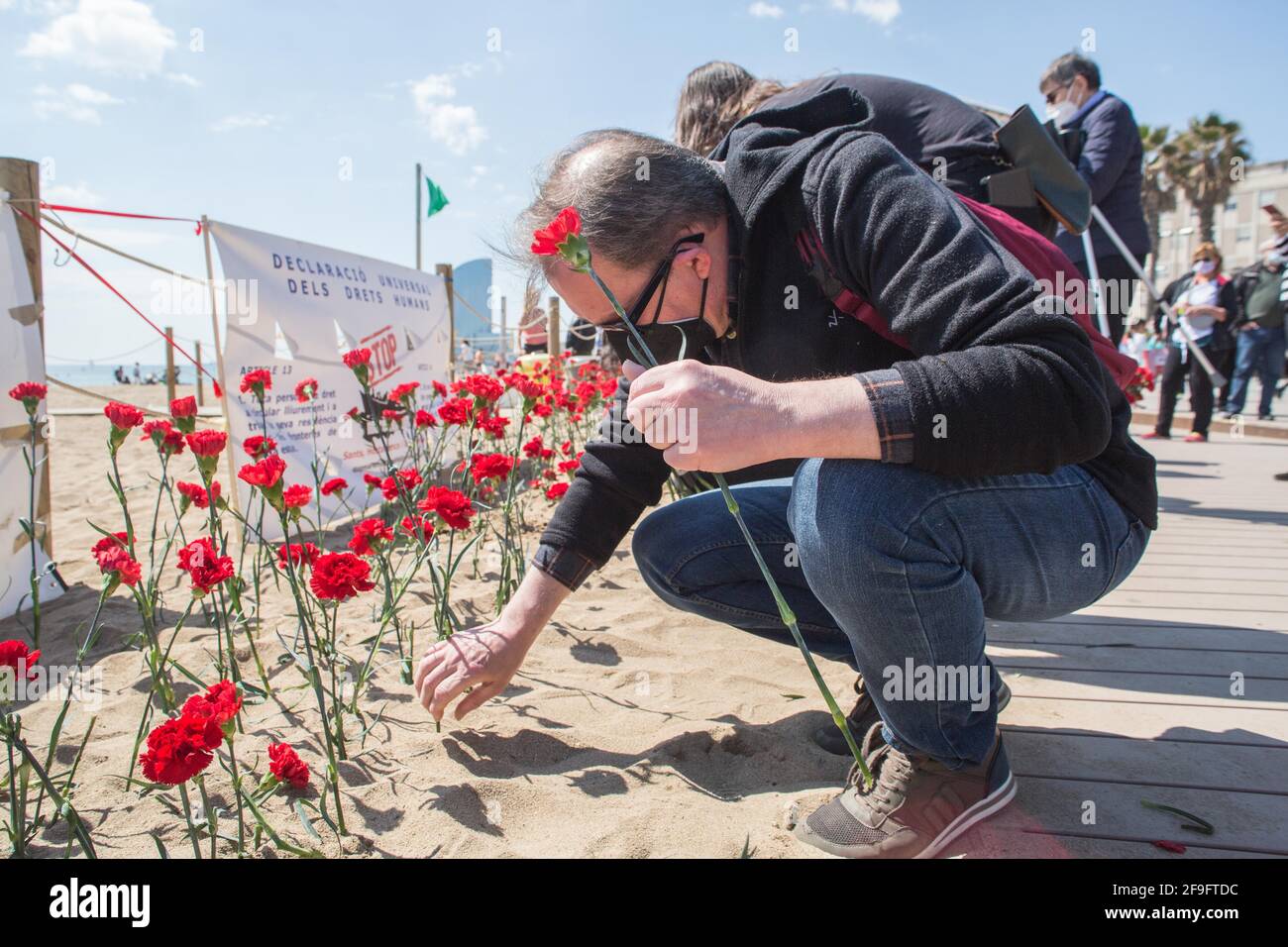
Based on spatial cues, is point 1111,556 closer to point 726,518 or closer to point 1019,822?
point 1019,822

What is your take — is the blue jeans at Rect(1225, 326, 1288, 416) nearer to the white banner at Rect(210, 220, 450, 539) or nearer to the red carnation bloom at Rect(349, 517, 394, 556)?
the white banner at Rect(210, 220, 450, 539)

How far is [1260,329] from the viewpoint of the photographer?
7.64 metres

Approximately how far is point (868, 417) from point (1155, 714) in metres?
1.17

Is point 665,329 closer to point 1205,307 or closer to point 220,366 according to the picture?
point 220,366

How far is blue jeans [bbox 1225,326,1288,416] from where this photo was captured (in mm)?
7546

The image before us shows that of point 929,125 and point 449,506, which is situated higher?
point 929,125

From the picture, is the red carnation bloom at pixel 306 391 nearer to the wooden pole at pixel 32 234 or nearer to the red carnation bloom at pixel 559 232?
the wooden pole at pixel 32 234

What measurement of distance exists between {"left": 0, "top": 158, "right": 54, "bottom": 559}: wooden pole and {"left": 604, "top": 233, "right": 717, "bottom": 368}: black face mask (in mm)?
2282

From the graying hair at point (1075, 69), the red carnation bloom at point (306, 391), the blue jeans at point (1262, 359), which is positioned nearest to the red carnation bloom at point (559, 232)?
the red carnation bloom at point (306, 391)

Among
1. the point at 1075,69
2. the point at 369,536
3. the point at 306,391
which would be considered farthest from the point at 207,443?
the point at 1075,69

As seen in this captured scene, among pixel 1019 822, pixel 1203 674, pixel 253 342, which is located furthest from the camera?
pixel 253 342

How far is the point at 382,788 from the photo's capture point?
1478 mm
